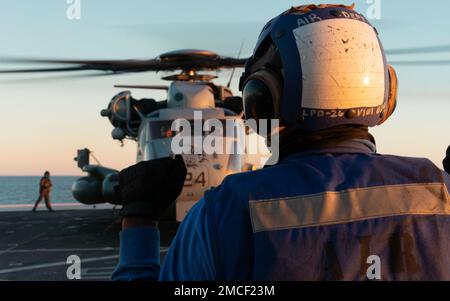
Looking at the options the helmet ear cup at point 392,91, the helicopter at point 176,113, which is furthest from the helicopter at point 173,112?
the helmet ear cup at point 392,91

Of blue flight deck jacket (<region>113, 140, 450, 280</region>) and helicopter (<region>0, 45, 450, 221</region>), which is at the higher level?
helicopter (<region>0, 45, 450, 221</region>)

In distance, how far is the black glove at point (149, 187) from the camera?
1668 mm

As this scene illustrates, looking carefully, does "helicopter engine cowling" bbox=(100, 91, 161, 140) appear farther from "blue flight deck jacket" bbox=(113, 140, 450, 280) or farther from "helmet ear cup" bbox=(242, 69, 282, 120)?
"blue flight deck jacket" bbox=(113, 140, 450, 280)

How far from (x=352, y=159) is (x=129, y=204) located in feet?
2.42

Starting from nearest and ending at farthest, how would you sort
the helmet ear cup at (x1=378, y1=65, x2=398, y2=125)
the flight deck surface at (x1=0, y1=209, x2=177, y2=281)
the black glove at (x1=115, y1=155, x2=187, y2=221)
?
the black glove at (x1=115, y1=155, x2=187, y2=221)
the helmet ear cup at (x1=378, y1=65, x2=398, y2=125)
the flight deck surface at (x1=0, y1=209, x2=177, y2=281)

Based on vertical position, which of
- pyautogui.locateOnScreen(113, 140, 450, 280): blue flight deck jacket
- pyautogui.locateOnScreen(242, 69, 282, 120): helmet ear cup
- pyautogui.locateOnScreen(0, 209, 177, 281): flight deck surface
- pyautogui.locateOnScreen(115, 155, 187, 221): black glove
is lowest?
pyautogui.locateOnScreen(113, 140, 450, 280): blue flight deck jacket

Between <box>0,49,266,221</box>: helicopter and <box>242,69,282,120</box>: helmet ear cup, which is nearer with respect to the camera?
<box>242,69,282,120</box>: helmet ear cup

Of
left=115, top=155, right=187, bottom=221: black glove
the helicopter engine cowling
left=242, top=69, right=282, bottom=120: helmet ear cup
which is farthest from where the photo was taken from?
the helicopter engine cowling

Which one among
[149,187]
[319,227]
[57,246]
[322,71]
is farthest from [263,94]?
[57,246]

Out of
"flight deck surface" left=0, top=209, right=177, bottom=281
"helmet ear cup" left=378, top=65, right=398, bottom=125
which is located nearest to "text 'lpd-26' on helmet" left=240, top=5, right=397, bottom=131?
"helmet ear cup" left=378, top=65, right=398, bottom=125

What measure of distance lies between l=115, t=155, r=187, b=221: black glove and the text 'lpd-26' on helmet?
443 millimetres

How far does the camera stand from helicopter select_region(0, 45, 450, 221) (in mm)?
10023
